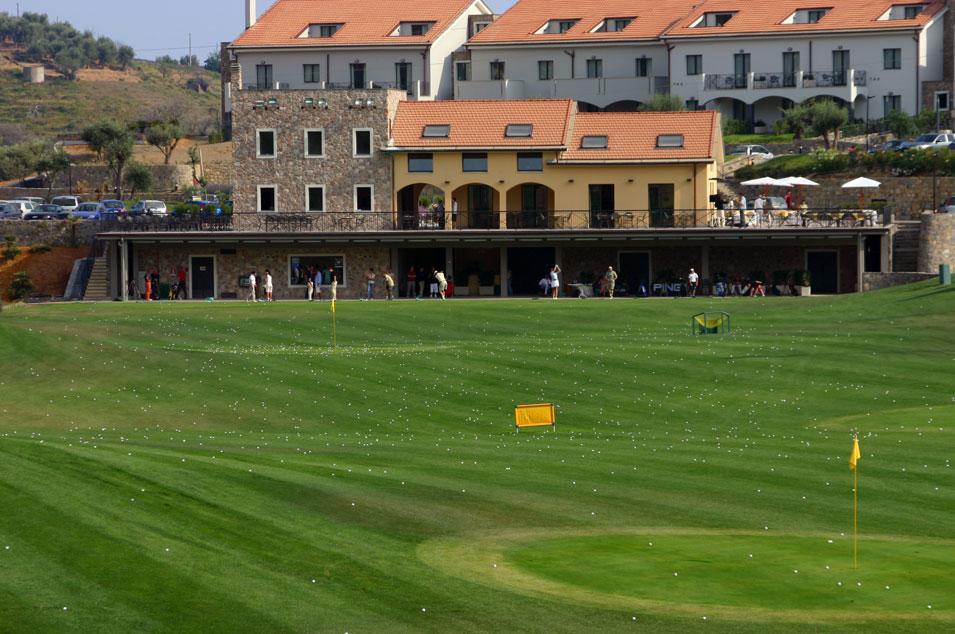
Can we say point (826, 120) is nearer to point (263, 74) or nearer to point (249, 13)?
point (263, 74)

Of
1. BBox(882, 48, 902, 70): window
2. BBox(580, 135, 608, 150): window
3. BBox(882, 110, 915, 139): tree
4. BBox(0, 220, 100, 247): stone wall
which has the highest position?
BBox(882, 48, 902, 70): window

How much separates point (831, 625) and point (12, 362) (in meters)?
30.5

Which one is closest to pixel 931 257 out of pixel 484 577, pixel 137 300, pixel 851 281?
pixel 851 281

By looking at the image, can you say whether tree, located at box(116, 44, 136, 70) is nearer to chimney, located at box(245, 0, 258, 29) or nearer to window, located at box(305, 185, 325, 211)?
chimney, located at box(245, 0, 258, 29)

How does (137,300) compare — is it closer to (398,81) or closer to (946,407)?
(398,81)

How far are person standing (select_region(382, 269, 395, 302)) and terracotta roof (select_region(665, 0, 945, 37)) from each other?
104ft

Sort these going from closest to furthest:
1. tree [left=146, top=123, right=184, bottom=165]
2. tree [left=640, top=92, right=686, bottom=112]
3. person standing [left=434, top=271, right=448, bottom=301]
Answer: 1. person standing [left=434, top=271, right=448, bottom=301]
2. tree [left=640, top=92, right=686, bottom=112]
3. tree [left=146, top=123, right=184, bottom=165]

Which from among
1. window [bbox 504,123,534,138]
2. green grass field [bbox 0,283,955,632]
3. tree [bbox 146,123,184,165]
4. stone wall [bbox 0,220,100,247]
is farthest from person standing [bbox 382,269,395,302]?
tree [bbox 146,123,184,165]

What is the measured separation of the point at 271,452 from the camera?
27375mm

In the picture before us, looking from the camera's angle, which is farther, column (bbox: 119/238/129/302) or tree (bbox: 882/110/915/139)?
tree (bbox: 882/110/915/139)

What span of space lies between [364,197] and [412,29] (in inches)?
1120

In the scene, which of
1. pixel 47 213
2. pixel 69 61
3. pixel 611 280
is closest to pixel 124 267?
pixel 47 213

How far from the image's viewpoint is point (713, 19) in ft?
315

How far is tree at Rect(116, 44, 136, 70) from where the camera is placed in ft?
597
